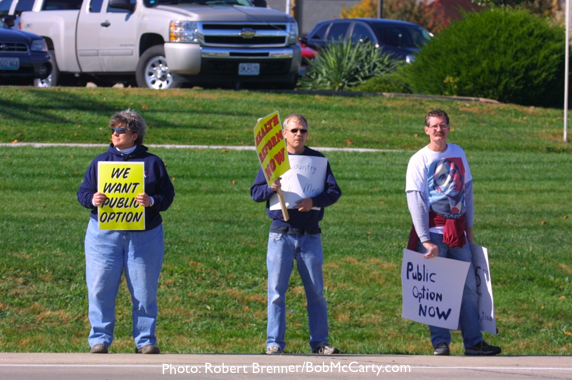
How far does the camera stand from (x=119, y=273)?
5844 millimetres

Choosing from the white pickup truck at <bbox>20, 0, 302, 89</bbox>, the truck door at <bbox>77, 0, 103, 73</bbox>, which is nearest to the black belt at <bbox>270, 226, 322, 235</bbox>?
the white pickup truck at <bbox>20, 0, 302, 89</bbox>

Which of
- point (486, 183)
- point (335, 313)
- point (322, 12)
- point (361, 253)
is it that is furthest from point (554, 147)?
point (322, 12)

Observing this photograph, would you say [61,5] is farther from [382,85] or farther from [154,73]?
[382,85]

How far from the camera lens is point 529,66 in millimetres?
19859

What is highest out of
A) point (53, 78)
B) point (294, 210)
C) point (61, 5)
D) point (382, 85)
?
point (61, 5)

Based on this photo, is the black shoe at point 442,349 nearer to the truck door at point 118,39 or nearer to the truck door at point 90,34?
the truck door at point 118,39

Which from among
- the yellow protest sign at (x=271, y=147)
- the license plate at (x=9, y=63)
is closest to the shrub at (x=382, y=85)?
the license plate at (x=9, y=63)

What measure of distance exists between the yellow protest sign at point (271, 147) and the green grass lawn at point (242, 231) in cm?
185

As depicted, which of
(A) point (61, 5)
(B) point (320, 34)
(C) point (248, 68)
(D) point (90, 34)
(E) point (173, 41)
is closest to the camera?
(E) point (173, 41)

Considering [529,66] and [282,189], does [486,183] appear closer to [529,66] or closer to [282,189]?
[282,189]

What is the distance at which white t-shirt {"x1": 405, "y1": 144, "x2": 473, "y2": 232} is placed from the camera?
599 cm

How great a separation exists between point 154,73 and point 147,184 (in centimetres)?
1193

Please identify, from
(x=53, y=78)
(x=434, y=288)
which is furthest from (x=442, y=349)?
(x=53, y=78)

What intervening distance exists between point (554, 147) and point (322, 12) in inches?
1484
